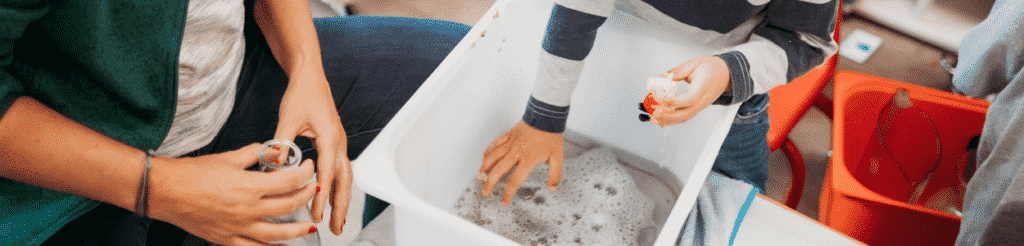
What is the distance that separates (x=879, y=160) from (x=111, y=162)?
130 cm

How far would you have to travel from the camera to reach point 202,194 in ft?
1.78

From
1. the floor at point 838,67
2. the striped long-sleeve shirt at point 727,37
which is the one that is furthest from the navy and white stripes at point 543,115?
the floor at point 838,67

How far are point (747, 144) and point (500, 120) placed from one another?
40cm

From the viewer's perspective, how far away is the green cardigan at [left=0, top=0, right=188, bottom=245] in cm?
54

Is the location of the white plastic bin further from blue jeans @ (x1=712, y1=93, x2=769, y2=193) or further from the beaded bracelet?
the beaded bracelet

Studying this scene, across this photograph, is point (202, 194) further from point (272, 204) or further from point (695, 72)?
point (695, 72)

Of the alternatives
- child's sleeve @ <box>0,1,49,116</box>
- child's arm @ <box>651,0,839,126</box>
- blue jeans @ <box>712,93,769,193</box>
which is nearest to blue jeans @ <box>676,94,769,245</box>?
blue jeans @ <box>712,93,769,193</box>

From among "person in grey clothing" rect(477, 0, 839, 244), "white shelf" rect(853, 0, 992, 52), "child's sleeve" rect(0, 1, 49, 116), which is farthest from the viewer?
"white shelf" rect(853, 0, 992, 52)

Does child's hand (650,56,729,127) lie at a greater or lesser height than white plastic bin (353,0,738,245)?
greater

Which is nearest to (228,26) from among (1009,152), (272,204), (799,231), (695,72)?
(272,204)

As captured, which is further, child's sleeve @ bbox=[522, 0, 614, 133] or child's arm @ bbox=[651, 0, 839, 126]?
child's sleeve @ bbox=[522, 0, 614, 133]

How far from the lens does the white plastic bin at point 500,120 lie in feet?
1.97

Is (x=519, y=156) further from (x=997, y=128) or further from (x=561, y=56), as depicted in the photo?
(x=997, y=128)

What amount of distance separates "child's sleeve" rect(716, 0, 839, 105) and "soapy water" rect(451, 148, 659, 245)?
9.7 inches
